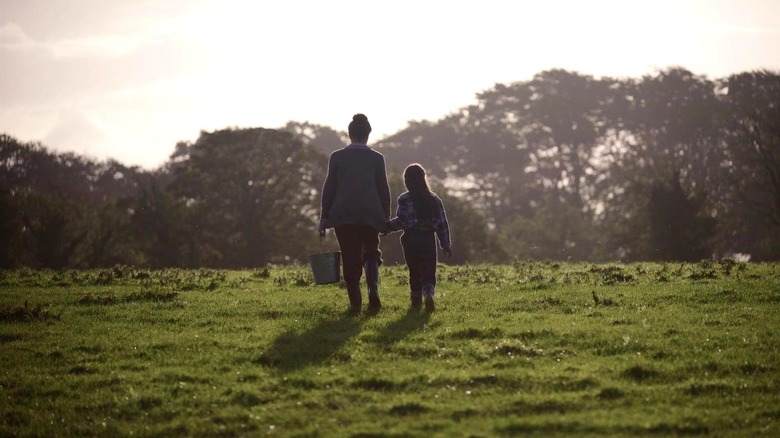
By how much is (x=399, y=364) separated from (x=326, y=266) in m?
5.30

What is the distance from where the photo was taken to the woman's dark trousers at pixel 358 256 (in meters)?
15.5

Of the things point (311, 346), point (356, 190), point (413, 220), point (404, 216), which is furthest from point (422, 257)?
point (311, 346)

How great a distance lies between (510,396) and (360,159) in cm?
651

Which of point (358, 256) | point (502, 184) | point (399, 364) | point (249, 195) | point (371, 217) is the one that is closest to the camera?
point (399, 364)

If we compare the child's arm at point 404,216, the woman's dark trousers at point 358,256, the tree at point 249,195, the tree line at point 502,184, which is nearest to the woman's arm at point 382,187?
the child's arm at point 404,216

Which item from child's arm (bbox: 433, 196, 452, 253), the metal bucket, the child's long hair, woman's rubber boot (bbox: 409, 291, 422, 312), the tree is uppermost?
the tree

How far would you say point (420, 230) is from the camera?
16.0 m

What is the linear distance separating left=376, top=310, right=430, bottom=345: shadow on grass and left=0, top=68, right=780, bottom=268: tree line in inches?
1423

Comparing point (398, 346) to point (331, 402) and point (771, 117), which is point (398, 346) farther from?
point (771, 117)

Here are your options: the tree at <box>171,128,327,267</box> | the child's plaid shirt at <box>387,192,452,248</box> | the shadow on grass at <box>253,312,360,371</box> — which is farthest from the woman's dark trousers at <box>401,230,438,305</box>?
the tree at <box>171,128,327,267</box>

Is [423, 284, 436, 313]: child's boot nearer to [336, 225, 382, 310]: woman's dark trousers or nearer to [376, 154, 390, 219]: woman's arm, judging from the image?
[336, 225, 382, 310]: woman's dark trousers

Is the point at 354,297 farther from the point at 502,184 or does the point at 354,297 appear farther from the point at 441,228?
the point at 502,184

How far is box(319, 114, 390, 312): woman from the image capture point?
15375 mm

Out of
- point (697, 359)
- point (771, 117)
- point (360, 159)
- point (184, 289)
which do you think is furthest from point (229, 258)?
point (697, 359)
